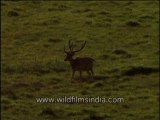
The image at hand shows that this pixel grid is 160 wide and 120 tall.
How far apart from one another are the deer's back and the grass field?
55cm

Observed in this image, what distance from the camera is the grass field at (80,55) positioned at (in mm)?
19875

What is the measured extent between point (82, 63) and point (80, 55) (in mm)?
3735

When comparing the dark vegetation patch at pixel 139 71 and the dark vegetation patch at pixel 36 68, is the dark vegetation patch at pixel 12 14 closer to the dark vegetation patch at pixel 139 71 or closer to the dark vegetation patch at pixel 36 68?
→ the dark vegetation patch at pixel 36 68

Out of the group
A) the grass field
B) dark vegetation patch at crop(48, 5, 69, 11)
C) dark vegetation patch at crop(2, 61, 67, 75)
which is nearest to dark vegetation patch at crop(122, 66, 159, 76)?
the grass field

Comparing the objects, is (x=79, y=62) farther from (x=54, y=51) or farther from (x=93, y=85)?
(x=54, y=51)

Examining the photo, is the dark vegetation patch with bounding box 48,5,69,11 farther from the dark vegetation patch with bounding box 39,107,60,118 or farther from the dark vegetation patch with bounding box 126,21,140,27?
the dark vegetation patch with bounding box 39,107,60,118

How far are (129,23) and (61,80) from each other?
9.65 meters

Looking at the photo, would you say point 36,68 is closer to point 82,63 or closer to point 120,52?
point 82,63

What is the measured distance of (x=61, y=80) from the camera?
22.8 m

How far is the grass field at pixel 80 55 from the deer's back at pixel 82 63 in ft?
1.80

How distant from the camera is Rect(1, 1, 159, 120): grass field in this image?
19.9 metres

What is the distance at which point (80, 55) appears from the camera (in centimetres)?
2603

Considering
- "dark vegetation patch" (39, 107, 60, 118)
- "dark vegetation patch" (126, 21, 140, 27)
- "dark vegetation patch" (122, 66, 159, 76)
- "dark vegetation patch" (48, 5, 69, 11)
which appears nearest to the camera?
"dark vegetation patch" (39, 107, 60, 118)

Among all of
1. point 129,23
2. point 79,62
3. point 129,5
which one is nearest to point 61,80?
point 79,62
